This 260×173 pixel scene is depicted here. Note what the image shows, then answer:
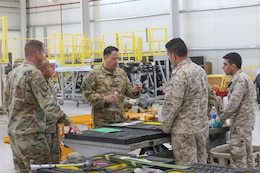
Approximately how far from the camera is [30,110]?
372 cm

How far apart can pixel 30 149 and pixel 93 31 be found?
56.0 ft

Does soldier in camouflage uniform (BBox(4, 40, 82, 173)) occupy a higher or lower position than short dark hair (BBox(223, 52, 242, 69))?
lower

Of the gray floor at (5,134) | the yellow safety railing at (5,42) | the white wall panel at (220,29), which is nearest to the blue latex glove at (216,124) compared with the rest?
the gray floor at (5,134)

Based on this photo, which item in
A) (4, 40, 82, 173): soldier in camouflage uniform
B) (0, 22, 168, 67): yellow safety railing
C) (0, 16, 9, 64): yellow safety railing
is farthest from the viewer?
(0, 22, 168, 67): yellow safety railing

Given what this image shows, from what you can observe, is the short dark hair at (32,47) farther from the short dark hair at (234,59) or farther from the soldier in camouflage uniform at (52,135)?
the short dark hair at (234,59)

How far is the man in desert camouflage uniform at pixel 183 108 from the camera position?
3840 mm

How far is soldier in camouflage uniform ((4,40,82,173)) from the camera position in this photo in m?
3.63

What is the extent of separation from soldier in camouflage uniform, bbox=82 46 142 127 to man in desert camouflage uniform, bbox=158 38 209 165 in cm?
104

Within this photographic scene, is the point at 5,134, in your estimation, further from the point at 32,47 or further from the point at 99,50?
the point at 32,47

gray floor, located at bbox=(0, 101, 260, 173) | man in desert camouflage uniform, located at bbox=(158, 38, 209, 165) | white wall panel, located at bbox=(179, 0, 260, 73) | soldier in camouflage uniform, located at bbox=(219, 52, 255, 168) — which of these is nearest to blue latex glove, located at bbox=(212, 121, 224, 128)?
soldier in camouflage uniform, located at bbox=(219, 52, 255, 168)

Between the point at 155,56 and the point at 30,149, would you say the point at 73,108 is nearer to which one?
the point at 155,56

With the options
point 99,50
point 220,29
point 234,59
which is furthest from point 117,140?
point 220,29

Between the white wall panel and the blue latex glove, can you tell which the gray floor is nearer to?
the blue latex glove

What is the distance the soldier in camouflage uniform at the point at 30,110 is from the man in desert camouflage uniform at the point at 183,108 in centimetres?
80
